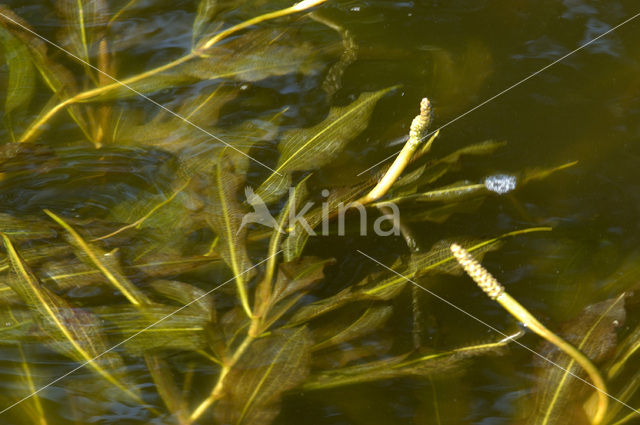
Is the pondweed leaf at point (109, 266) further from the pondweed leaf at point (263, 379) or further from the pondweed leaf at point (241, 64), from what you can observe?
the pondweed leaf at point (241, 64)

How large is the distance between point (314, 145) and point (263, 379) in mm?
690

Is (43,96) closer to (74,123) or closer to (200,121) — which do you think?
(74,123)

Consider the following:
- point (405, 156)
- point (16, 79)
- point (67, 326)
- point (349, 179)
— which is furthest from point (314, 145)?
point (16, 79)

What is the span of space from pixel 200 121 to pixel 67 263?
634 millimetres

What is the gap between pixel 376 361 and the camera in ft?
5.09

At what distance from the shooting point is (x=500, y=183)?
1891 millimetres

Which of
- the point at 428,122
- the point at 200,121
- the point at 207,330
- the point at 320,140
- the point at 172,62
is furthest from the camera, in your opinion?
the point at 172,62

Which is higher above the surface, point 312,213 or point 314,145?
point 314,145

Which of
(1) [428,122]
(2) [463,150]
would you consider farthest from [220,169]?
(2) [463,150]

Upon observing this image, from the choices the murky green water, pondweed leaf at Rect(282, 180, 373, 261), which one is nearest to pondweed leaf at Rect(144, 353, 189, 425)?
the murky green water

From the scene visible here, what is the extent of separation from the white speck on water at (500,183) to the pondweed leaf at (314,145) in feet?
1.33

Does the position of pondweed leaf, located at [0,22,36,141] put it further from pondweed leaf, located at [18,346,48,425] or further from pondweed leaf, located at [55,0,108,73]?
pondweed leaf, located at [18,346,48,425]

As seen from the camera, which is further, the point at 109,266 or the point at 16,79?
the point at 16,79

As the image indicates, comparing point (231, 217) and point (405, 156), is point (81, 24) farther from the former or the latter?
point (405, 156)
